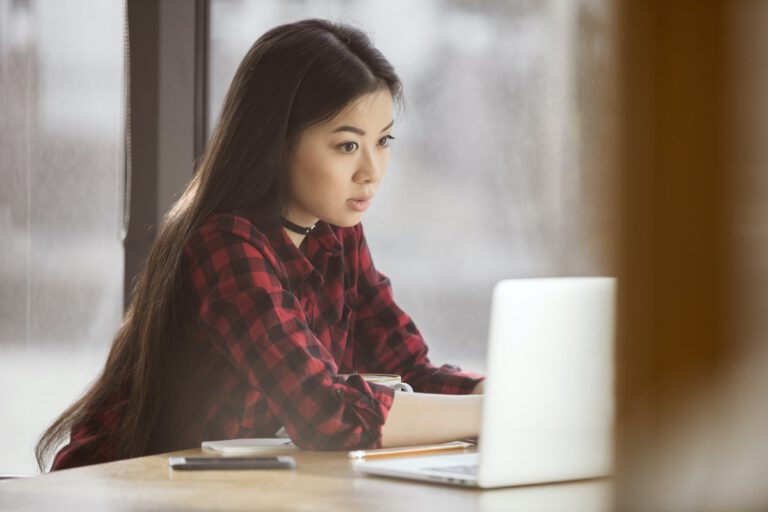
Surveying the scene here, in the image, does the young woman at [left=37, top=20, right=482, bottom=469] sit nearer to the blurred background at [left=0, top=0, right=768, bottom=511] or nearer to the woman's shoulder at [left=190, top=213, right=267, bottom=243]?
the woman's shoulder at [left=190, top=213, right=267, bottom=243]

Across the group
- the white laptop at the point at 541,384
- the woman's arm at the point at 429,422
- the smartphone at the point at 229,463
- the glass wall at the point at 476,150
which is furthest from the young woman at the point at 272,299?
→ the glass wall at the point at 476,150

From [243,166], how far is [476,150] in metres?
0.93

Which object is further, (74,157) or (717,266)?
(74,157)

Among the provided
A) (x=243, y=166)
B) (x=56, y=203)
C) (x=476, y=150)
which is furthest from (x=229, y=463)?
(x=56, y=203)

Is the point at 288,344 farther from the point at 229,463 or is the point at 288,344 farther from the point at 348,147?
the point at 348,147

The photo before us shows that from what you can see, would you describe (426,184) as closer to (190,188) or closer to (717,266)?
(190,188)

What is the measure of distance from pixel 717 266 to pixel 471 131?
219 centimetres

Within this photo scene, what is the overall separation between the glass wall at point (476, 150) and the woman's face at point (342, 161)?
2.51ft

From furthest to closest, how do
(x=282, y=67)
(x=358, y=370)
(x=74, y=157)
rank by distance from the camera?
1. (x=74, y=157)
2. (x=358, y=370)
3. (x=282, y=67)

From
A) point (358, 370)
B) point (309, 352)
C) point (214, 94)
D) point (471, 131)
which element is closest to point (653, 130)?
point (309, 352)

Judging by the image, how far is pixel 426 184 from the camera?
2.60 meters

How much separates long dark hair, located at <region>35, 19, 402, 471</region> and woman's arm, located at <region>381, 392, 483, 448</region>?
0.43m

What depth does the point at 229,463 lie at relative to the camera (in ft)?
3.84

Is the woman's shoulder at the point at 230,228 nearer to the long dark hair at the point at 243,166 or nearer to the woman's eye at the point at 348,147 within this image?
the long dark hair at the point at 243,166
